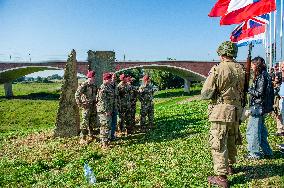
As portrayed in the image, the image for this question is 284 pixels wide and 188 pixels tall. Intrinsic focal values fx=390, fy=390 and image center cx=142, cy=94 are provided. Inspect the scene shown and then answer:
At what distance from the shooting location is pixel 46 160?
1292 centimetres

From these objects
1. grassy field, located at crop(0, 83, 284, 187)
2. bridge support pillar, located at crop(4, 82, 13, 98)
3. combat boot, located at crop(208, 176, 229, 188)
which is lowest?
bridge support pillar, located at crop(4, 82, 13, 98)

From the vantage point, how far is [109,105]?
14.1 meters

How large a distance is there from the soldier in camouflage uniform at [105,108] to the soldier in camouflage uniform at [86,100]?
0.73 meters

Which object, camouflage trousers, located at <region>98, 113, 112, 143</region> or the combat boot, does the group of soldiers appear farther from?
the combat boot

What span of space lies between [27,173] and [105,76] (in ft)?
14.5

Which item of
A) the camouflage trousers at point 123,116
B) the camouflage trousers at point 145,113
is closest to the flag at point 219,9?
the camouflage trousers at point 123,116

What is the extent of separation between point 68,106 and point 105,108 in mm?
3126

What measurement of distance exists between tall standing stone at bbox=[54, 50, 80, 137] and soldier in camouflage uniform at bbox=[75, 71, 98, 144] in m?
1.56

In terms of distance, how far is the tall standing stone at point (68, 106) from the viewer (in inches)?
639

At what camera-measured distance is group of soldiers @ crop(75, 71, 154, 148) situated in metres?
13.8

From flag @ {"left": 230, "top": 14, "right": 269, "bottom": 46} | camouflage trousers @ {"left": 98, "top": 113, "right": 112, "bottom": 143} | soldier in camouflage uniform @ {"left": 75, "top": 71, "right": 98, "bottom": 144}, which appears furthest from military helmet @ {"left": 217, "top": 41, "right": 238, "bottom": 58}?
flag @ {"left": 230, "top": 14, "right": 269, "bottom": 46}

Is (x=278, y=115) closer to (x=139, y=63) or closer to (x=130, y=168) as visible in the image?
(x=130, y=168)

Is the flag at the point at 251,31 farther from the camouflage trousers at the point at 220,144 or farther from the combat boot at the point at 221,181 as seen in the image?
the combat boot at the point at 221,181

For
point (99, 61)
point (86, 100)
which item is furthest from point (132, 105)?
point (86, 100)
